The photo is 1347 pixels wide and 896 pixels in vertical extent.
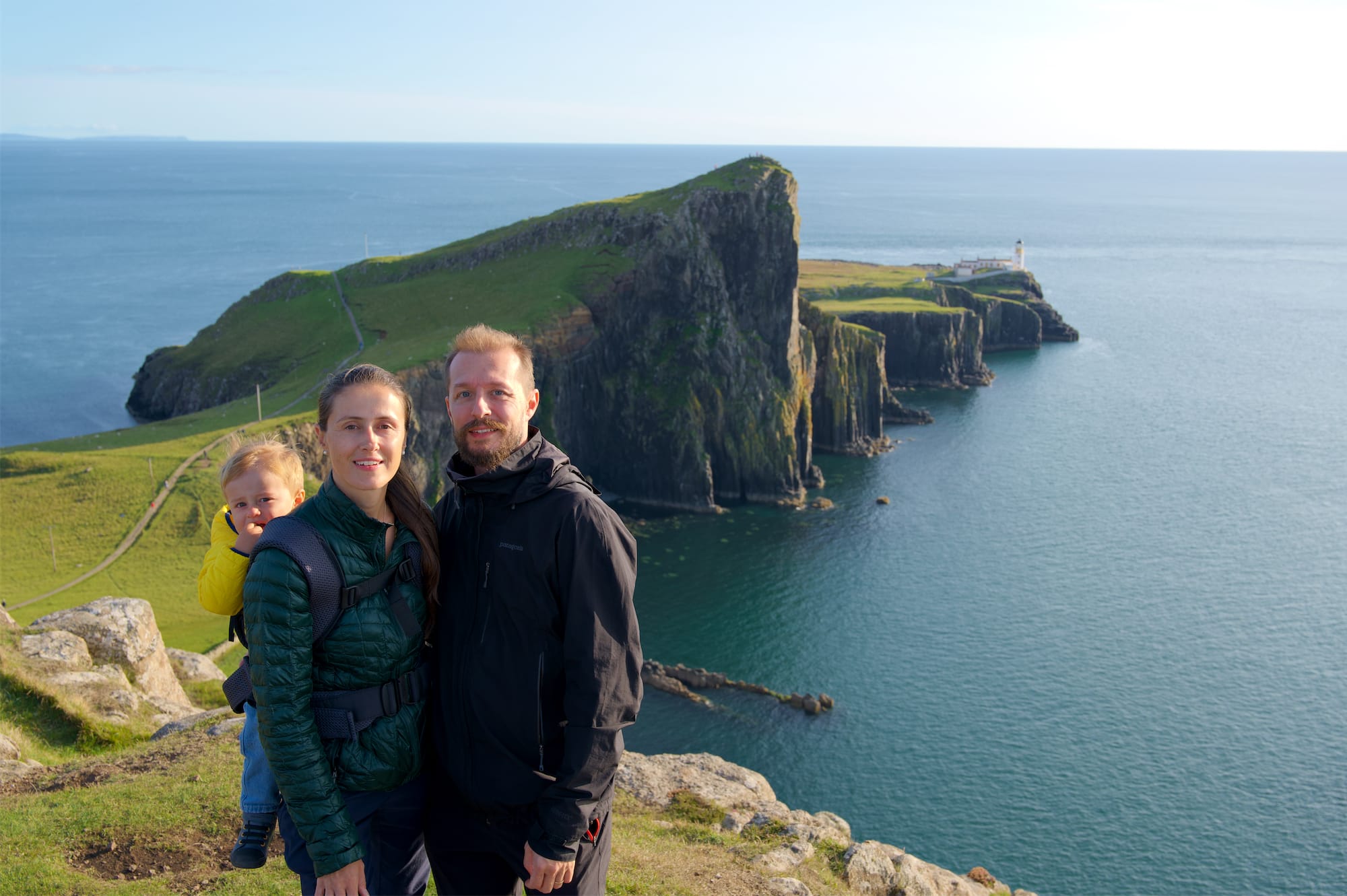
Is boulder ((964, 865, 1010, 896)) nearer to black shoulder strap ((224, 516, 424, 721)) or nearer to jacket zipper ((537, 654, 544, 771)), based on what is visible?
jacket zipper ((537, 654, 544, 771))

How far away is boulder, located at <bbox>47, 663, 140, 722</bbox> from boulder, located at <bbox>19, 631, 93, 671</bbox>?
0.45 metres

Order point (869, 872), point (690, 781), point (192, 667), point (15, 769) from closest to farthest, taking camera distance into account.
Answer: point (15, 769)
point (869, 872)
point (690, 781)
point (192, 667)

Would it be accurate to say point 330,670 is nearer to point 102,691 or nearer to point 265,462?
point 265,462

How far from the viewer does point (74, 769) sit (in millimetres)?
16828

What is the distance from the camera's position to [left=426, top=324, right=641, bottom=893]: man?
7.00 m

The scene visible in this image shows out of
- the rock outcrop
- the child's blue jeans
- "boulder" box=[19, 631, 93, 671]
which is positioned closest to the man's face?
the child's blue jeans

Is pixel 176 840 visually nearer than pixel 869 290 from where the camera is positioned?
Yes

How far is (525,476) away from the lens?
7266 mm

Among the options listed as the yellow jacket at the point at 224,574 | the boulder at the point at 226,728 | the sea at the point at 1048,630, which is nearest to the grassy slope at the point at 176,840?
the boulder at the point at 226,728

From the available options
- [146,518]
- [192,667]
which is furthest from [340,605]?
[146,518]

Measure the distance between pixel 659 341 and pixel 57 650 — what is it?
233 feet

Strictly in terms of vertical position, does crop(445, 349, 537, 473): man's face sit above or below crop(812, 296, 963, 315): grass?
above

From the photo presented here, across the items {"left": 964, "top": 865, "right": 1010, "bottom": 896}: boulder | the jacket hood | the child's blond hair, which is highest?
the jacket hood

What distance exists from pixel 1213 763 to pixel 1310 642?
19.5 metres
